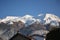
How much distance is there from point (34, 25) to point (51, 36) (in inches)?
6239

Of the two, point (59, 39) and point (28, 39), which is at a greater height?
point (28, 39)

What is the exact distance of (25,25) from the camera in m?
164

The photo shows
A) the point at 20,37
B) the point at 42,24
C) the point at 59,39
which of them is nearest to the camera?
the point at 59,39

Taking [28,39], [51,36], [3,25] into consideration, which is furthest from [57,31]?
[3,25]

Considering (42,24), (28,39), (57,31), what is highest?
(42,24)

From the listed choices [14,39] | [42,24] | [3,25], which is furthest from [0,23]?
[14,39]

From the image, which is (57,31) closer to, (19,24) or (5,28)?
(19,24)

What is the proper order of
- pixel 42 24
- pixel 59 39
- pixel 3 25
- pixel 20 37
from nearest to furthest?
pixel 59 39, pixel 20 37, pixel 42 24, pixel 3 25

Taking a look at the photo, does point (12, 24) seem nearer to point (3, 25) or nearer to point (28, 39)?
point (3, 25)

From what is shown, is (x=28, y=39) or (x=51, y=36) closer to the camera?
(x=51, y=36)

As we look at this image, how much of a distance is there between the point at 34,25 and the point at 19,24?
1734cm

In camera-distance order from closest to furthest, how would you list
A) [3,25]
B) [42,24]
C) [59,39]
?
[59,39]
[42,24]
[3,25]

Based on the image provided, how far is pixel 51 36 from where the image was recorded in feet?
18.2

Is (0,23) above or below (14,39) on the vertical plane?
above
